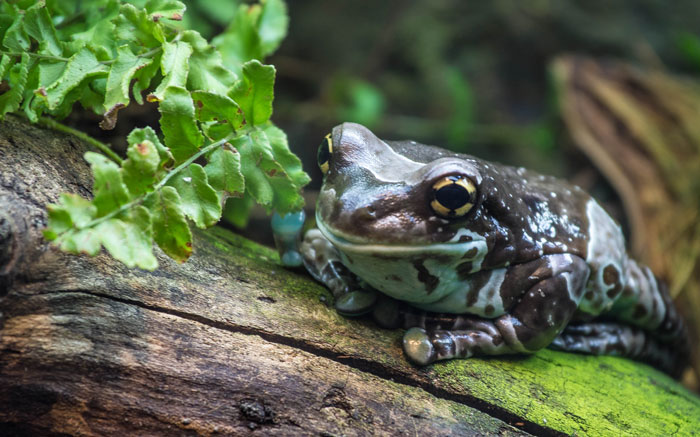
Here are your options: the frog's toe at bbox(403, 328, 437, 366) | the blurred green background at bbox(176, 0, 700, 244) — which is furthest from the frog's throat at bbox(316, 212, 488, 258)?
the blurred green background at bbox(176, 0, 700, 244)

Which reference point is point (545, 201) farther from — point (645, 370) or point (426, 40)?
point (426, 40)

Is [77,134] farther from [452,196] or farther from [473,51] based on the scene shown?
[473,51]

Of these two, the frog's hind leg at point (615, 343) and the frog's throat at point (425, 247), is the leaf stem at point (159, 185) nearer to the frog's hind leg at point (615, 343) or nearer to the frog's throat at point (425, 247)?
the frog's throat at point (425, 247)

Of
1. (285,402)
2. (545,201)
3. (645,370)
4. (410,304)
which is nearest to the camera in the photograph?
(285,402)

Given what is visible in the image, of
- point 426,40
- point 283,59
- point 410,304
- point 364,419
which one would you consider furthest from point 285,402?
point 426,40

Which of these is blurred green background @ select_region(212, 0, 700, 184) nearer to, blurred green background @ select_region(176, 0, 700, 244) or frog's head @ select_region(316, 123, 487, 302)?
blurred green background @ select_region(176, 0, 700, 244)

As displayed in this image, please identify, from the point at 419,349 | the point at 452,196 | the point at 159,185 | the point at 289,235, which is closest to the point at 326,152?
the point at 289,235

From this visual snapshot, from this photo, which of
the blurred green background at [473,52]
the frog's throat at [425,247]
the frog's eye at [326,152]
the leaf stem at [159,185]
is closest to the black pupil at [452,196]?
the frog's throat at [425,247]
